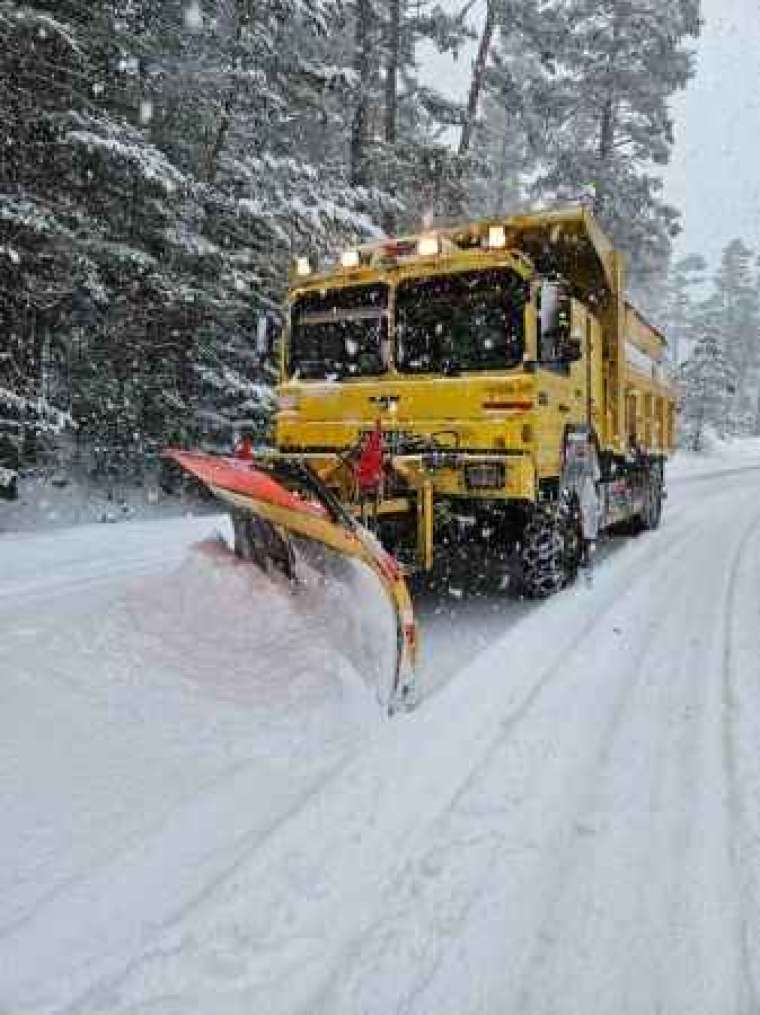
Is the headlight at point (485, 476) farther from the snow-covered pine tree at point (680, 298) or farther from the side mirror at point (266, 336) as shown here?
the snow-covered pine tree at point (680, 298)

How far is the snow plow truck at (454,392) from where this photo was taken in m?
6.00

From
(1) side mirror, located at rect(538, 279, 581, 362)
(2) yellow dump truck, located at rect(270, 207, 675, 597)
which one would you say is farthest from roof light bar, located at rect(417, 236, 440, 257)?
(1) side mirror, located at rect(538, 279, 581, 362)

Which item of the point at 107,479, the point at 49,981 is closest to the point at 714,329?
the point at 107,479

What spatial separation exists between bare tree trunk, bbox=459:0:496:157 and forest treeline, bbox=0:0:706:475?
51mm

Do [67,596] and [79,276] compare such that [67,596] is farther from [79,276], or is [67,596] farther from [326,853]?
[79,276]

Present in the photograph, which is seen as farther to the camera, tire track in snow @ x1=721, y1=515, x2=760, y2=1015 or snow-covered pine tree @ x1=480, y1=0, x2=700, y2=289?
snow-covered pine tree @ x1=480, y1=0, x2=700, y2=289

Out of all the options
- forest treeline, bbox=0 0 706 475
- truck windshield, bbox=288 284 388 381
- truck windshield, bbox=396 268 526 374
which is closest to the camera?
truck windshield, bbox=396 268 526 374

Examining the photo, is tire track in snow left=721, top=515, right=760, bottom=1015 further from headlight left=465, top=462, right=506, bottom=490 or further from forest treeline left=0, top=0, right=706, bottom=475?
forest treeline left=0, top=0, right=706, bottom=475

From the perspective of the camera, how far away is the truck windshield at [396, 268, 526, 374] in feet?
20.1

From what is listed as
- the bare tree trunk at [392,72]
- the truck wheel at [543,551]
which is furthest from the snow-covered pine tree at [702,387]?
the truck wheel at [543,551]

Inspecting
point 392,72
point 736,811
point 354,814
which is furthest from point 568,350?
point 392,72

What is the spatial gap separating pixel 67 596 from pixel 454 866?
435 cm

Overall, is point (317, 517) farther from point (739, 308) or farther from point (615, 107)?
point (739, 308)

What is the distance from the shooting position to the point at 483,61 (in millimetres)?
19453
